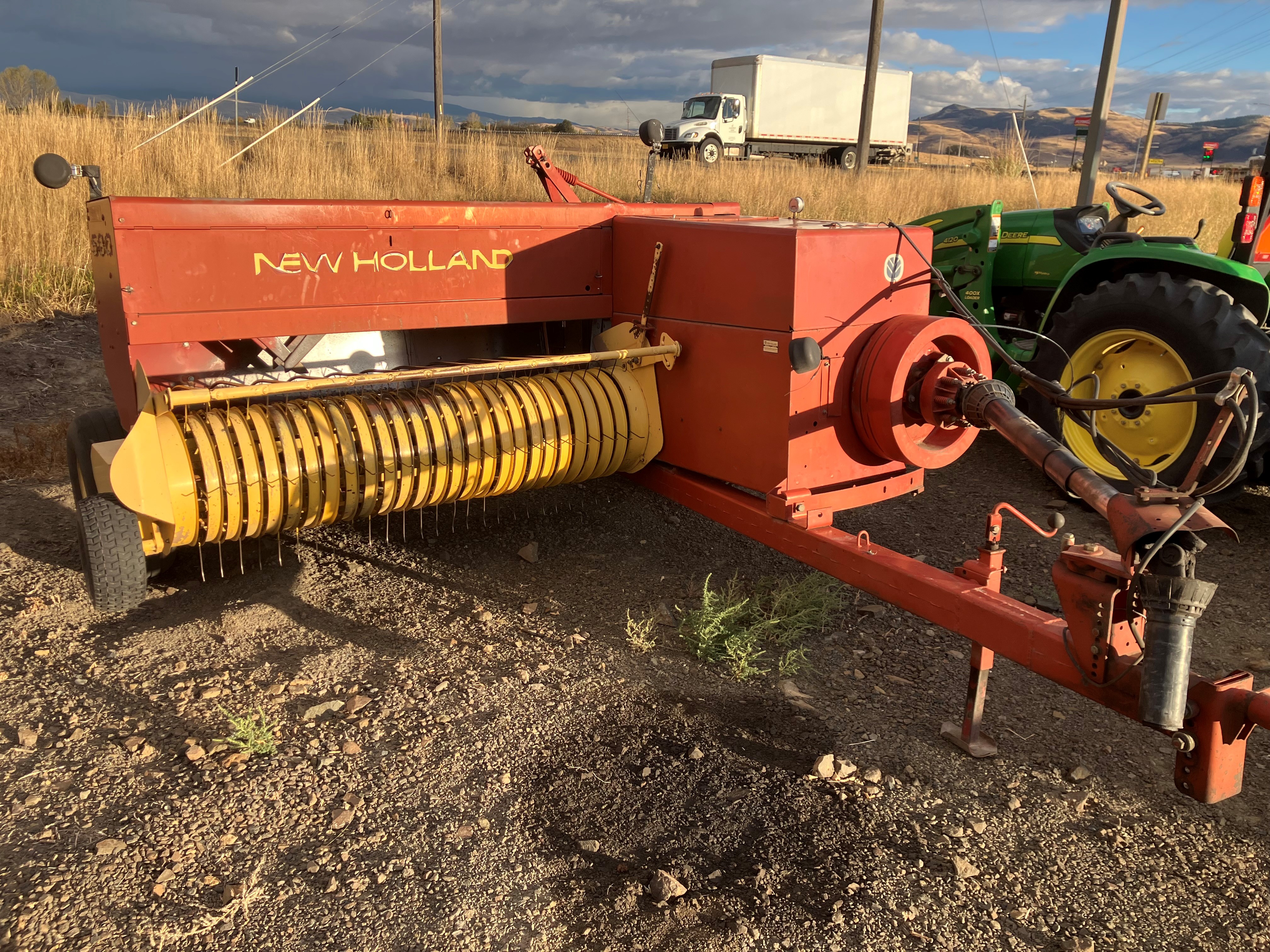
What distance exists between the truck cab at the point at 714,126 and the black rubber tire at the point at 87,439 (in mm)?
21884

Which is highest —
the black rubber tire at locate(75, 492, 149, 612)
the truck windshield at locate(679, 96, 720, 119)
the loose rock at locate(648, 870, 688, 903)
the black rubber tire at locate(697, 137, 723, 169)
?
the truck windshield at locate(679, 96, 720, 119)

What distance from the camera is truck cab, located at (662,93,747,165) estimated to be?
79.6 feet

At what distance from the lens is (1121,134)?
432 feet

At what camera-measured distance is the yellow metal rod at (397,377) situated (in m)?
2.69

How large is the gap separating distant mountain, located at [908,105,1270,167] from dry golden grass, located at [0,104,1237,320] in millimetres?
85162

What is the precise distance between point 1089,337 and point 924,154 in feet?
129

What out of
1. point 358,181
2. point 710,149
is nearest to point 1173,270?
point 358,181

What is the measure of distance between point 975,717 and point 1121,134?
504 feet

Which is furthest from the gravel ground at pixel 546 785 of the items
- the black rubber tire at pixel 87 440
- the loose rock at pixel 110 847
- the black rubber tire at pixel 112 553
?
the black rubber tire at pixel 87 440

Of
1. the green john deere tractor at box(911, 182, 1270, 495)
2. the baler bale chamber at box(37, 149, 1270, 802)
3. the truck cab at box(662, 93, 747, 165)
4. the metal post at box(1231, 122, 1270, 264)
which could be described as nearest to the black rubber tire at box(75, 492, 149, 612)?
the baler bale chamber at box(37, 149, 1270, 802)

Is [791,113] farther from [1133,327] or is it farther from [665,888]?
[665,888]

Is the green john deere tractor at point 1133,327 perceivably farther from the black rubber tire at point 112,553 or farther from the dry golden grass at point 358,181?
the dry golden grass at point 358,181

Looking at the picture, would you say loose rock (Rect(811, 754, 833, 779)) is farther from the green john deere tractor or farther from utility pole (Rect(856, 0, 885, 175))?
utility pole (Rect(856, 0, 885, 175))

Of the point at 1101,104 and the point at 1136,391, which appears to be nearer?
the point at 1136,391
